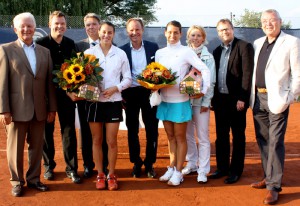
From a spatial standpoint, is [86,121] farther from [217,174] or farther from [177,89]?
[217,174]

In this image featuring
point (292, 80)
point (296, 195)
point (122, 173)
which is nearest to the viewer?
point (292, 80)

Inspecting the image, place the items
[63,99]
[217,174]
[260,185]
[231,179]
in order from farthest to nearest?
1. [217,174]
2. [231,179]
3. [63,99]
4. [260,185]

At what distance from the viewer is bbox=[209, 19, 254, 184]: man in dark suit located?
4934 mm

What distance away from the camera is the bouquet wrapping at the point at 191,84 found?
4.64 m

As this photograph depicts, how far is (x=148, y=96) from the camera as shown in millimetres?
5297

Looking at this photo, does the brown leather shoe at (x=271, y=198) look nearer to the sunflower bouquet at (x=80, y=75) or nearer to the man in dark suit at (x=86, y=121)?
the man in dark suit at (x=86, y=121)

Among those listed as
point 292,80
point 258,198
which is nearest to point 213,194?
point 258,198

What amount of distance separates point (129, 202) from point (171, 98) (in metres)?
1.42

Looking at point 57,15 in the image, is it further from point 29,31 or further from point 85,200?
point 85,200

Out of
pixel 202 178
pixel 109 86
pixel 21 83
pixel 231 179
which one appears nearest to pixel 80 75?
pixel 109 86

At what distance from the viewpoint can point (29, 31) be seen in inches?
179

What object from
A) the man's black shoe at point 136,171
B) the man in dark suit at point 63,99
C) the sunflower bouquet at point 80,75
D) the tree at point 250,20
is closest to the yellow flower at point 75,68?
the sunflower bouquet at point 80,75

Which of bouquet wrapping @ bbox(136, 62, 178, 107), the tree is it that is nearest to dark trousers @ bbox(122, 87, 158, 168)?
bouquet wrapping @ bbox(136, 62, 178, 107)

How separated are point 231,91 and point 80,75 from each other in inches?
80.4
